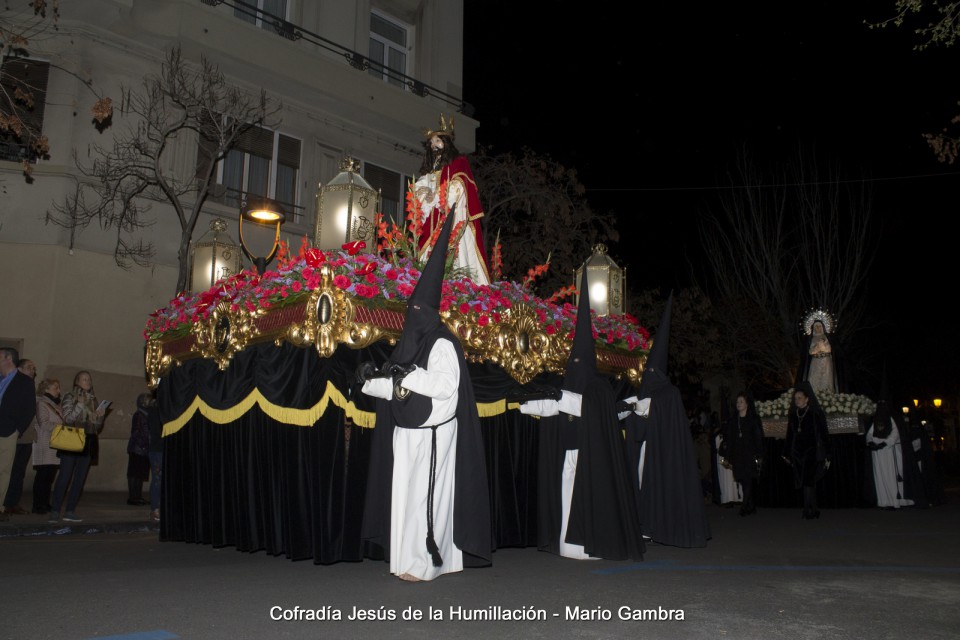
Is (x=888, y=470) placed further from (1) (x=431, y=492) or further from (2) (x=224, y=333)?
(2) (x=224, y=333)

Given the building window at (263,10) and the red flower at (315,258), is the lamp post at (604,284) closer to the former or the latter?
the red flower at (315,258)

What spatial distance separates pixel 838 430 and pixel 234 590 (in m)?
11.5

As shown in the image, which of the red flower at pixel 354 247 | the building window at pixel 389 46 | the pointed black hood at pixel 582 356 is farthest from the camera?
the building window at pixel 389 46

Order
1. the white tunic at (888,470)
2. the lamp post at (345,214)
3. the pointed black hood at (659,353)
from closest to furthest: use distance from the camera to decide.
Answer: the lamp post at (345,214), the pointed black hood at (659,353), the white tunic at (888,470)

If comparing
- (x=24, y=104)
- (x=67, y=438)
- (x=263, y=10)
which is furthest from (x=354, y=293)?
(x=263, y=10)

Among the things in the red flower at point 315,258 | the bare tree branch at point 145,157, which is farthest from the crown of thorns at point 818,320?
the red flower at point 315,258

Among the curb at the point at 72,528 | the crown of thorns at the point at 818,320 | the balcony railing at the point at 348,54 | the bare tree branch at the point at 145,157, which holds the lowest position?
the curb at the point at 72,528

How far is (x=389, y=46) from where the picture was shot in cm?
2117

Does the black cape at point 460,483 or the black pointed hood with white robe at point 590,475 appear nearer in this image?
the black cape at point 460,483

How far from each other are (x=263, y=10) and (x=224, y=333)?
13.0 metres

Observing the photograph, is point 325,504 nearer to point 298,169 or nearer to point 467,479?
point 467,479

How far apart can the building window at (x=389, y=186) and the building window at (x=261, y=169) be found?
200 cm

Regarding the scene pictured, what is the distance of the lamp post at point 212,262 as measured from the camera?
31.2 feet

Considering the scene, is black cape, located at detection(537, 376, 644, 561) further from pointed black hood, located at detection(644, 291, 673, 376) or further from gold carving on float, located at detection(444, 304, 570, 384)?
pointed black hood, located at detection(644, 291, 673, 376)
